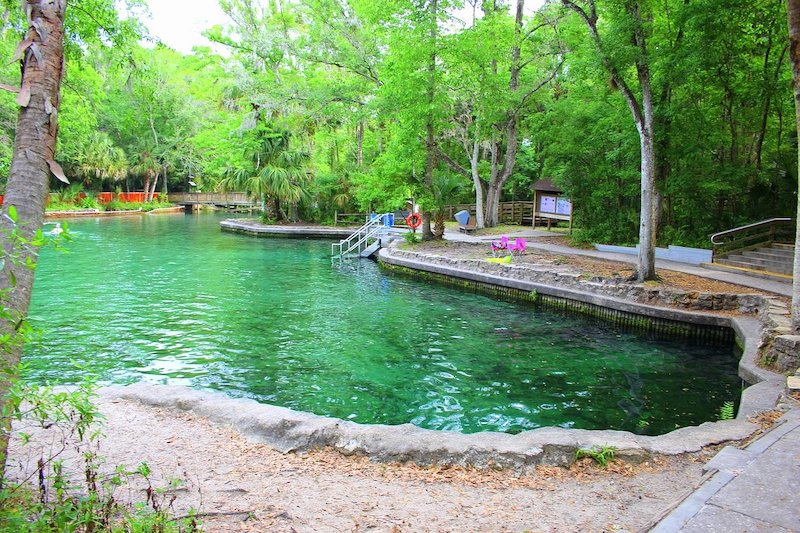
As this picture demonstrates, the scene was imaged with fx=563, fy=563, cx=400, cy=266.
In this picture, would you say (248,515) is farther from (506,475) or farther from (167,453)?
(506,475)

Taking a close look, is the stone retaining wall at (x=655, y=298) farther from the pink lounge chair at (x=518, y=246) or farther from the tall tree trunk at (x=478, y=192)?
the tall tree trunk at (x=478, y=192)

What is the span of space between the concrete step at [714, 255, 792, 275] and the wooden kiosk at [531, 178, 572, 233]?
1034 centimetres

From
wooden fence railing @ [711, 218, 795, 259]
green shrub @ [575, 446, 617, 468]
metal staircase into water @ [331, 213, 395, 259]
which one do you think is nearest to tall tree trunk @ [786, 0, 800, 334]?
green shrub @ [575, 446, 617, 468]

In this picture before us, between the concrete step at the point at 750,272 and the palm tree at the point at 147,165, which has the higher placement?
the palm tree at the point at 147,165

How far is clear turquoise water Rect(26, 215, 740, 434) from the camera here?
322 inches

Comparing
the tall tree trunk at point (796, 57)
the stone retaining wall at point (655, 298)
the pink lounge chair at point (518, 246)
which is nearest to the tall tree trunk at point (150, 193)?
the stone retaining wall at point (655, 298)

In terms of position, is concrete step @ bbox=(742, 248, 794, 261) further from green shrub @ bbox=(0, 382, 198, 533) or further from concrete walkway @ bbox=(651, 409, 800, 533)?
green shrub @ bbox=(0, 382, 198, 533)

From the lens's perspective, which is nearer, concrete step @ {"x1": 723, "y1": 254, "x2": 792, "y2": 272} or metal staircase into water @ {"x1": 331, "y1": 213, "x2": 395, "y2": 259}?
concrete step @ {"x1": 723, "y1": 254, "x2": 792, "y2": 272}

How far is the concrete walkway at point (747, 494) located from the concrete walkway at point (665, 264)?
864 centimetres

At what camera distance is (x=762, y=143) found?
1898 centimetres

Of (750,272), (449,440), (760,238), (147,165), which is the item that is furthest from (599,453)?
(147,165)

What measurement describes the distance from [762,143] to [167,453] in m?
20.8

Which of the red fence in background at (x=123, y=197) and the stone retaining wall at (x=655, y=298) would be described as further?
the red fence in background at (x=123, y=197)

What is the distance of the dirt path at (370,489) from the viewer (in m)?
3.99
